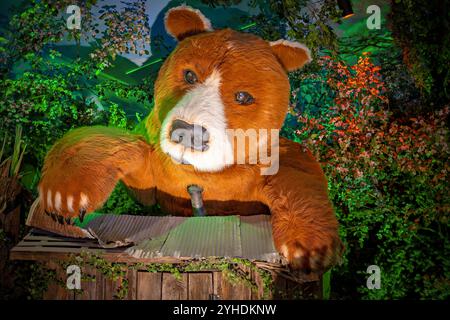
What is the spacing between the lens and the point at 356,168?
11.9 feet

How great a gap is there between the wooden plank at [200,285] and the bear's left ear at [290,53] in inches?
51.0

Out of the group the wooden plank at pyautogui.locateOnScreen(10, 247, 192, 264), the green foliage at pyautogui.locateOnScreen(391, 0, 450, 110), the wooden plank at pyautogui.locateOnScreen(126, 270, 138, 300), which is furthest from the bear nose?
the green foliage at pyautogui.locateOnScreen(391, 0, 450, 110)

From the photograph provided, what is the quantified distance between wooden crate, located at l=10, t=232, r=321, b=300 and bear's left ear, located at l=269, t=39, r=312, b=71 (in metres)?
1.23

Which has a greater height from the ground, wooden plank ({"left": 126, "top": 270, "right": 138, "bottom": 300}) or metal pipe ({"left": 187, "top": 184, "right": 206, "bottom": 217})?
metal pipe ({"left": 187, "top": 184, "right": 206, "bottom": 217})

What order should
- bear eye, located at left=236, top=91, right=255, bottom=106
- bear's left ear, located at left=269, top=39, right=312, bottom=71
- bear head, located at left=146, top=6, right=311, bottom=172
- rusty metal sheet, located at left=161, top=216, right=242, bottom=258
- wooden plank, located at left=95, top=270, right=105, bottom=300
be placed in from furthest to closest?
bear's left ear, located at left=269, top=39, right=312, bottom=71
bear eye, located at left=236, top=91, right=255, bottom=106
bear head, located at left=146, top=6, right=311, bottom=172
wooden plank, located at left=95, top=270, right=105, bottom=300
rusty metal sheet, located at left=161, top=216, right=242, bottom=258

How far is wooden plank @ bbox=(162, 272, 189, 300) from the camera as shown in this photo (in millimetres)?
1997

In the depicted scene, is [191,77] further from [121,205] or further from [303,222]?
[121,205]

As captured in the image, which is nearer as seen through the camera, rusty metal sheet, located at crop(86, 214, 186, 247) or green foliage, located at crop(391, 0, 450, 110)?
rusty metal sheet, located at crop(86, 214, 186, 247)

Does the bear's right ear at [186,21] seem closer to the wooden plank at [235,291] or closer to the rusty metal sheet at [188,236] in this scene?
the rusty metal sheet at [188,236]

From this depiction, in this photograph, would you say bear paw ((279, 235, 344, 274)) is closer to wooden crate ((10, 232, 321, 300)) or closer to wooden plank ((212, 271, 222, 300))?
wooden crate ((10, 232, 321, 300))

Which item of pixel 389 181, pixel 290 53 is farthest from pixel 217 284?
pixel 389 181

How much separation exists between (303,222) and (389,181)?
84.3 inches

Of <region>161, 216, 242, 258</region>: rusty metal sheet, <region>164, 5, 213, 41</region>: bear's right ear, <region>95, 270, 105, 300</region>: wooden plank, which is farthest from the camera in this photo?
<region>164, 5, 213, 41</region>: bear's right ear
